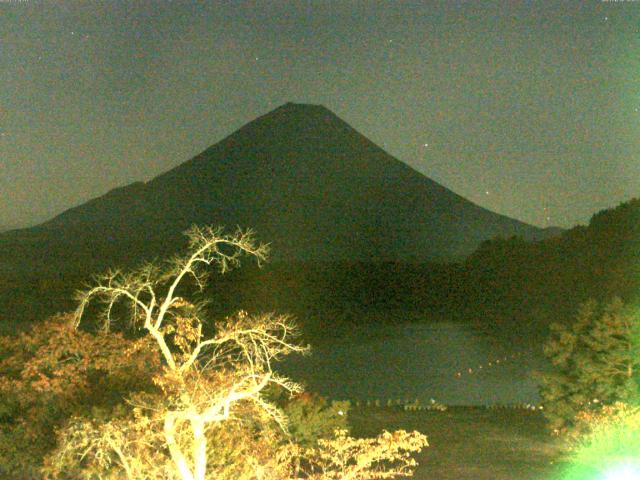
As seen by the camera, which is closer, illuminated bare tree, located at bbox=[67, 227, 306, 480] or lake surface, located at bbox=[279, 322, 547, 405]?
illuminated bare tree, located at bbox=[67, 227, 306, 480]

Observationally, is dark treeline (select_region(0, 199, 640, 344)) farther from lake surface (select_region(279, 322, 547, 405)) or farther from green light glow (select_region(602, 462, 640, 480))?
green light glow (select_region(602, 462, 640, 480))

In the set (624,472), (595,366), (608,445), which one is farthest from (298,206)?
(624,472)

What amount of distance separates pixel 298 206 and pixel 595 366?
117 meters

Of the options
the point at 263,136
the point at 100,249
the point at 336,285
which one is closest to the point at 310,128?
the point at 263,136

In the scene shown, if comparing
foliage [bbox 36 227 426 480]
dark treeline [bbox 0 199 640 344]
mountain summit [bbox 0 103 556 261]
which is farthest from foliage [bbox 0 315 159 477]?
mountain summit [bbox 0 103 556 261]

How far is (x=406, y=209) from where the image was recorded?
419 ft

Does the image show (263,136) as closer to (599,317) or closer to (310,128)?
(310,128)

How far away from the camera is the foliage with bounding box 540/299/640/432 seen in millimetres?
11805

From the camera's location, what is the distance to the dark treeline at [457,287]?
138ft

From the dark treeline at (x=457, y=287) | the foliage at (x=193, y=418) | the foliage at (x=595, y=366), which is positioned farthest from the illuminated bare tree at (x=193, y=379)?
the dark treeline at (x=457, y=287)

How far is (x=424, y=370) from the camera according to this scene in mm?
24547

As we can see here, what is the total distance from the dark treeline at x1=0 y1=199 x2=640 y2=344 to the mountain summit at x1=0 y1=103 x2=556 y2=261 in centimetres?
3918

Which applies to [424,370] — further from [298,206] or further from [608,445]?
[298,206]

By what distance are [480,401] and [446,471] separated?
30.0 feet
